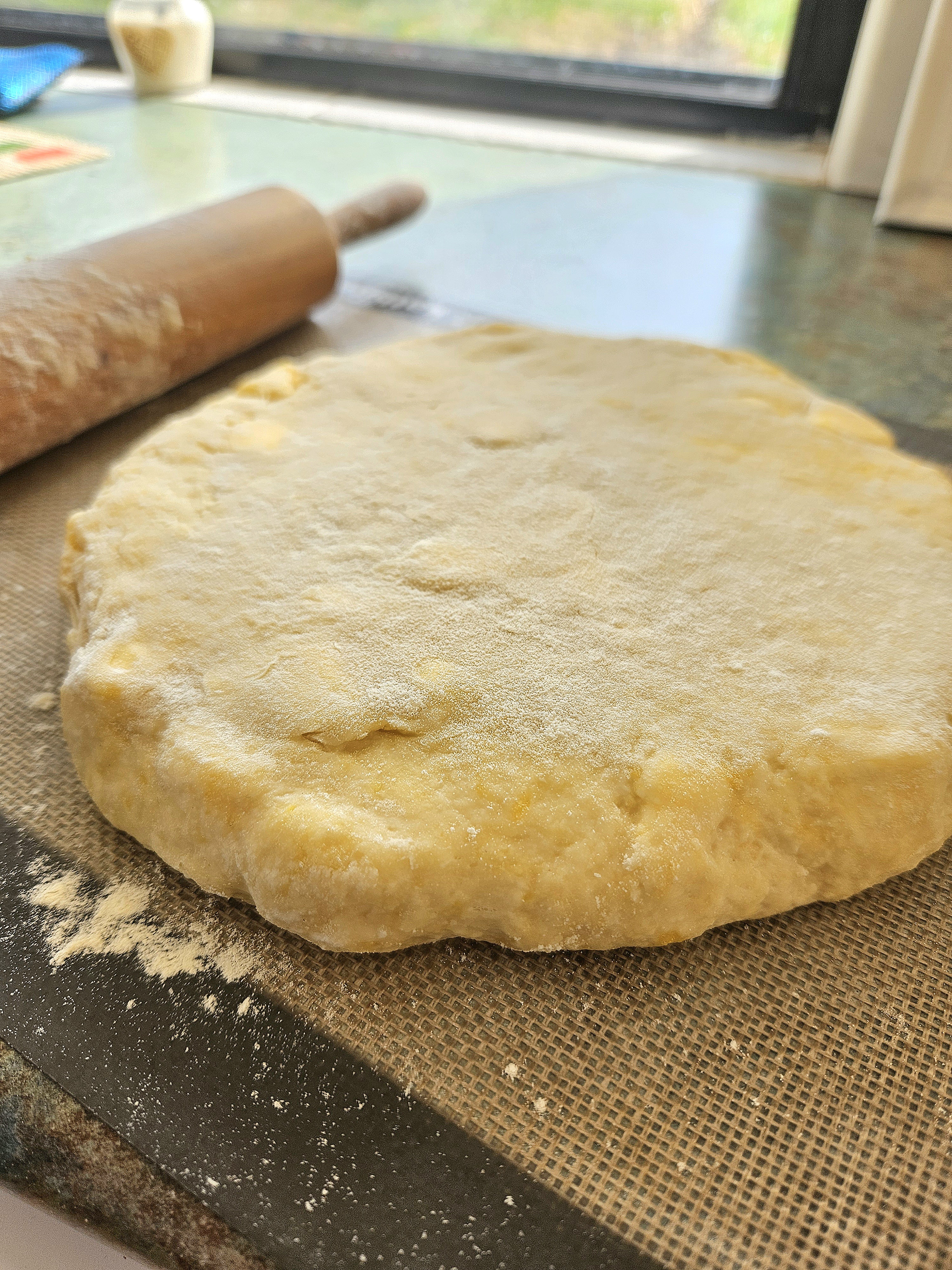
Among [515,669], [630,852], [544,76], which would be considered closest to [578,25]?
[544,76]

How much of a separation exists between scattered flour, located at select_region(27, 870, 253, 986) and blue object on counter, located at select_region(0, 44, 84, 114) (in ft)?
12.9

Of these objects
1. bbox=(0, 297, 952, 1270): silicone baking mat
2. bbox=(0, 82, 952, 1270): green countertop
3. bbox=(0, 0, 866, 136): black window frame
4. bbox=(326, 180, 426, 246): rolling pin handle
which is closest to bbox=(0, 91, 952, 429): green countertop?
bbox=(0, 82, 952, 1270): green countertop

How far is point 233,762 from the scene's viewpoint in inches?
37.1

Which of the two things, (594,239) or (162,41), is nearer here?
(594,239)

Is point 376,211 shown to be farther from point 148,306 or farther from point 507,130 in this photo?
Result: point 507,130

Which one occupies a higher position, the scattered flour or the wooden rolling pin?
the wooden rolling pin

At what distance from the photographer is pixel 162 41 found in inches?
167

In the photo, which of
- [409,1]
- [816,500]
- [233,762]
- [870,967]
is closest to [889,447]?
[816,500]

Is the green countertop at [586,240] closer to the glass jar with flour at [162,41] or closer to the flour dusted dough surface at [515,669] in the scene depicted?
the glass jar with flour at [162,41]

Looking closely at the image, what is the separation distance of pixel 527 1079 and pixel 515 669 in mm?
400

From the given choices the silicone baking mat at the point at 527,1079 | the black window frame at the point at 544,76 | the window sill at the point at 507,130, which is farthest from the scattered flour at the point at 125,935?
the black window frame at the point at 544,76

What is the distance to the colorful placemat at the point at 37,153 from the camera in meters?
3.14

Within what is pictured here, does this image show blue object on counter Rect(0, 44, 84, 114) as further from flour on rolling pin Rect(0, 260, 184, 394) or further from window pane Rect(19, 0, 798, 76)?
flour on rolling pin Rect(0, 260, 184, 394)

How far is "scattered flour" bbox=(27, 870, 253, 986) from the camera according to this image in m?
0.93
